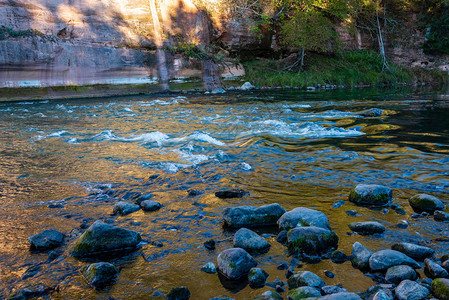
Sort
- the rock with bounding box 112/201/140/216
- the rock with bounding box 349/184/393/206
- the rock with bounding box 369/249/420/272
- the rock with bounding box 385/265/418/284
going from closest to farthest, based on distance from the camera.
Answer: the rock with bounding box 385/265/418/284
the rock with bounding box 369/249/420/272
the rock with bounding box 112/201/140/216
the rock with bounding box 349/184/393/206

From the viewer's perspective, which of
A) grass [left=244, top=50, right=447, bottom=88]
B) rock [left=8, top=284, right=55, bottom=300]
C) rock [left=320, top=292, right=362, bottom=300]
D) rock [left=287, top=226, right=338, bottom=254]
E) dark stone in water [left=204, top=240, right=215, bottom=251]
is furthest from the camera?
grass [left=244, top=50, right=447, bottom=88]

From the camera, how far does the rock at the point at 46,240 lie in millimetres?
2953

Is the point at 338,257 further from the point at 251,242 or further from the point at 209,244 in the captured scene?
the point at 209,244

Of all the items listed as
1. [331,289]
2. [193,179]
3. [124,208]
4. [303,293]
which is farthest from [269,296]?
[193,179]

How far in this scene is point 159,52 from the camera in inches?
786

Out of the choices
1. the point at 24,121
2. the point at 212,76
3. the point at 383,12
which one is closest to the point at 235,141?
the point at 24,121

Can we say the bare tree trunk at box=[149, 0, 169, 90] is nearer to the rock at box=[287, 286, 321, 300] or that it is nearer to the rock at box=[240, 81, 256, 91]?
the rock at box=[240, 81, 256, 91]

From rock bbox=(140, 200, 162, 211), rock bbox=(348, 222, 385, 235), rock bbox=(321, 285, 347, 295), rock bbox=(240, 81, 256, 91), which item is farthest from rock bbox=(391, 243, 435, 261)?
rock bbox=(240, 81, 256, 91)

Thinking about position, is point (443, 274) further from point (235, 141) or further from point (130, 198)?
point (235, 141)

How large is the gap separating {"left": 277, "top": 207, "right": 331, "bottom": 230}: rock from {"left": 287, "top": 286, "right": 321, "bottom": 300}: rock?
962mm

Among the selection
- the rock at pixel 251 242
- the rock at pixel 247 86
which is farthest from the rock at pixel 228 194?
the rock at pixel 247 86

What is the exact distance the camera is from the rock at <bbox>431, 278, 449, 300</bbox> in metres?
2.13

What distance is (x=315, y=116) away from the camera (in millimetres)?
10109

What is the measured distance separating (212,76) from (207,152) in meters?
15.4
